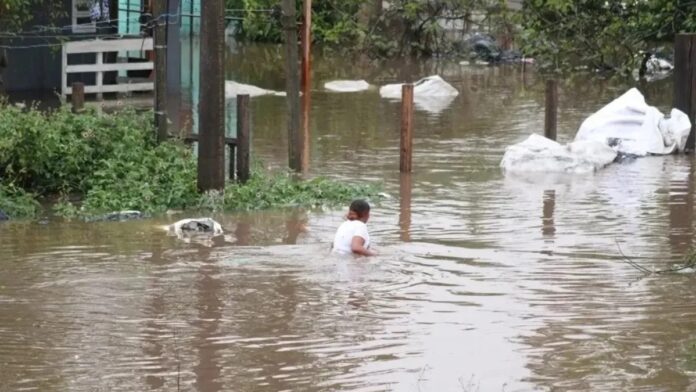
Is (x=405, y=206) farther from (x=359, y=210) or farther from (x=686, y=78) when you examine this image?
(x=686, y=78)

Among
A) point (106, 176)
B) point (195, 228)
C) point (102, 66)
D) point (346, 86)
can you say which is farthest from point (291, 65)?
point (346, 86)

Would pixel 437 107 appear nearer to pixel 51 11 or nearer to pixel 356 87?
pixel 356 87

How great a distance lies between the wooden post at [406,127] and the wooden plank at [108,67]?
10409 mm

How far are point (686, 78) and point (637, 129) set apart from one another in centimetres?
122

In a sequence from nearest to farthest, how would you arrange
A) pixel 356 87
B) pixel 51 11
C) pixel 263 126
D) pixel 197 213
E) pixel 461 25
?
pixel 197 213
pixel 263 126
pixel 51 11
pixel 356 87
pixel 461 25

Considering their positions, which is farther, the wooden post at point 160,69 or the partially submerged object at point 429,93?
the partially submerged object at point 429,93

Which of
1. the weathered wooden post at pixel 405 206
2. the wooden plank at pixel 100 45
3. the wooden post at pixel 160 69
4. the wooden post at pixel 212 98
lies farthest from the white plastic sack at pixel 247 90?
the wooden post at pixel 212 98

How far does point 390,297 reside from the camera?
1144 cm

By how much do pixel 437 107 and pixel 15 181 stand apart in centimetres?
1499

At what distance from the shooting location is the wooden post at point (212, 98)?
1541 centimetres

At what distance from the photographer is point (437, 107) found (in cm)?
3003

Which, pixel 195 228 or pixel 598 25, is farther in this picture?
pixel 598 25

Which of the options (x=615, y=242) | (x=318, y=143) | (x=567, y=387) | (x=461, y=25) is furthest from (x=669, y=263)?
(x=461, y=25)

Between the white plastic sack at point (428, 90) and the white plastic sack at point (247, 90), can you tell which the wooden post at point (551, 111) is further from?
the white plastic sack at point (247, 90)
